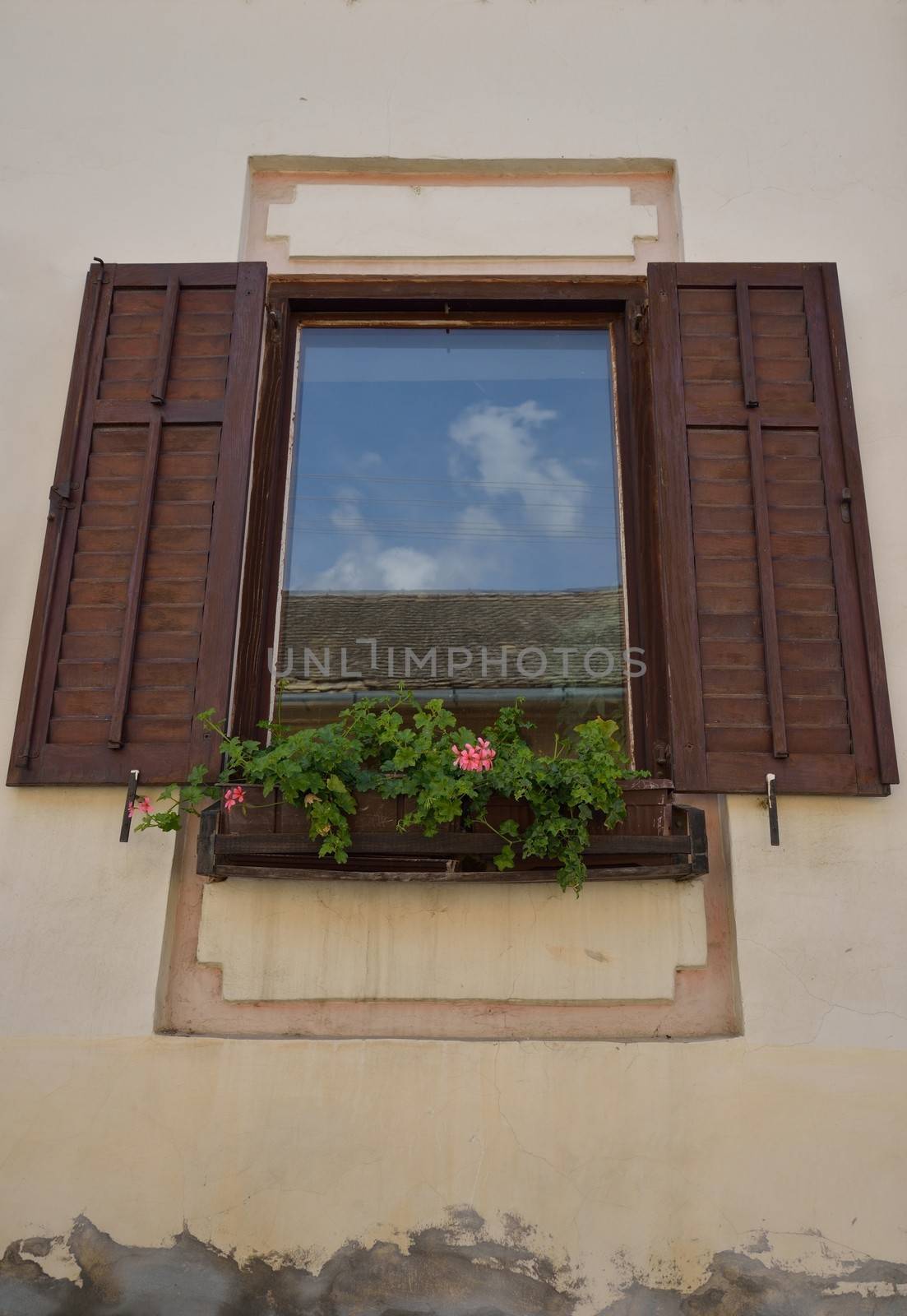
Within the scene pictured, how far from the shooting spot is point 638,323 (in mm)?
3760

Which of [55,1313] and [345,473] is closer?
[55,1313]

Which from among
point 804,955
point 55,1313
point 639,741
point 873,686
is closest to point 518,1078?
point 804,955

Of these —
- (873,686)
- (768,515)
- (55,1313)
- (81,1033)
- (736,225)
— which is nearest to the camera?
(55,1313)

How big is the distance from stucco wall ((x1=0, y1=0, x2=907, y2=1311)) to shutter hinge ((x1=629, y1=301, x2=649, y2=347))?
28cm

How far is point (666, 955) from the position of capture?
2.98 m

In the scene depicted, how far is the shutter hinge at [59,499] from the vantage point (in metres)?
3.31

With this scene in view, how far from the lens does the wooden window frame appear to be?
3377 millimetres

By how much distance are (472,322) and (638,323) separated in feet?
2.09

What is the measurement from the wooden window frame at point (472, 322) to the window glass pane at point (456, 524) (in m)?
0.07

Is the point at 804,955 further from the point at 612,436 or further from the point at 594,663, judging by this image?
the point at 612,436

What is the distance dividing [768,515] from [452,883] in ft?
5.07

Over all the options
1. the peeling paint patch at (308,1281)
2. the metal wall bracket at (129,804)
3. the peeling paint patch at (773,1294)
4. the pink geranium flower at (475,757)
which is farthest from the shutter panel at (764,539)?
the metal wall bracket at (129,804)

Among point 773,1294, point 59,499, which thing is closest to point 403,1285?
point 773,1294

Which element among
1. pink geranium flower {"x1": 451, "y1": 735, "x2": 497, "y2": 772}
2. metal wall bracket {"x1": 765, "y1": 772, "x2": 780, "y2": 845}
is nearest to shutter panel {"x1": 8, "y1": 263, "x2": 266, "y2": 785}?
pink geranium flower {"x1": 451, "y1": 735, "x2": 497, "y2": 772}
